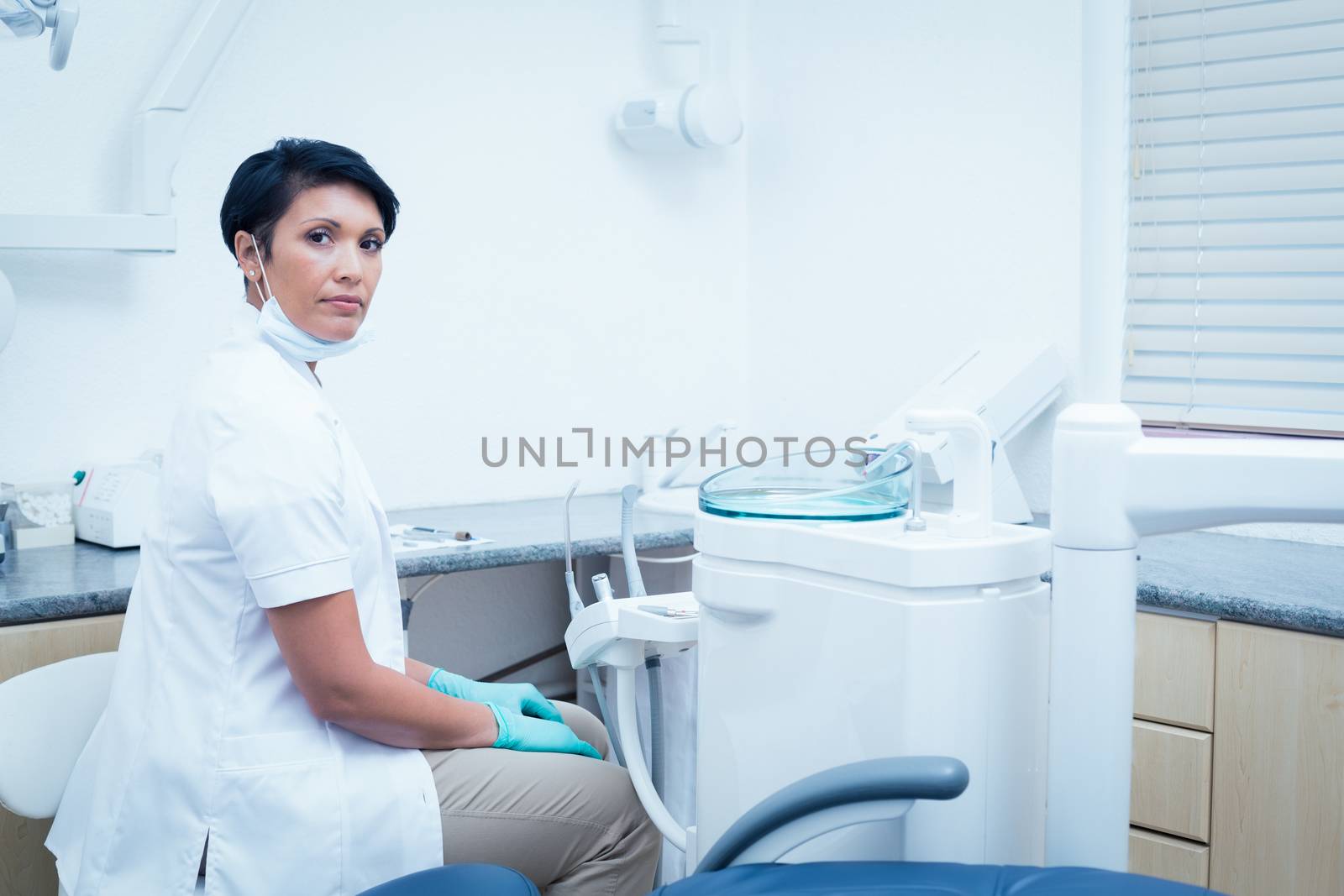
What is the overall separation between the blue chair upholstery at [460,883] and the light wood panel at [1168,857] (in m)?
1.27

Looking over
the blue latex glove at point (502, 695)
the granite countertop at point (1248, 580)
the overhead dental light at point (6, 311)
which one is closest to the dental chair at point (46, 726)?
the blue latex glove at point (502, 695)

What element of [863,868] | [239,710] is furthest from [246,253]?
[863,868]

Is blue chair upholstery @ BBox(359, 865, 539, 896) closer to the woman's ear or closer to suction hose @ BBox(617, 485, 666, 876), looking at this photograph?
suction hose @ BBox(617, 485, 666, 876)

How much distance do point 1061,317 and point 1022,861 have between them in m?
1.77

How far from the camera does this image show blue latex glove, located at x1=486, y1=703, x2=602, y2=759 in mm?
1572

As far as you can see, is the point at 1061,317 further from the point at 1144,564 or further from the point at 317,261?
the point at 317,261

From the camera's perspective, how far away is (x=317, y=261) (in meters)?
1.55

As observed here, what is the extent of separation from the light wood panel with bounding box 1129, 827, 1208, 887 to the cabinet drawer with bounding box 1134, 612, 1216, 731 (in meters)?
0.20

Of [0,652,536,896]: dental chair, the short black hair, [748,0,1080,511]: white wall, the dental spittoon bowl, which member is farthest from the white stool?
[748,0,1080,511]: white wall

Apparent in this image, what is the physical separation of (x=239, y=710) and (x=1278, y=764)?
5.23 ft

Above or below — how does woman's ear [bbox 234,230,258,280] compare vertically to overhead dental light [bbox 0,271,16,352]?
above

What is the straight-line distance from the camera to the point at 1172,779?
81.7 inches

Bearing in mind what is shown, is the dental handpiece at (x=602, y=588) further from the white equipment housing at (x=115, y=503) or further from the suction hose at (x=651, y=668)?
the white equipment housing at (x=115, y=503)

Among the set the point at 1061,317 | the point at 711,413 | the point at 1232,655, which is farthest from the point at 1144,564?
the point at 711,413
